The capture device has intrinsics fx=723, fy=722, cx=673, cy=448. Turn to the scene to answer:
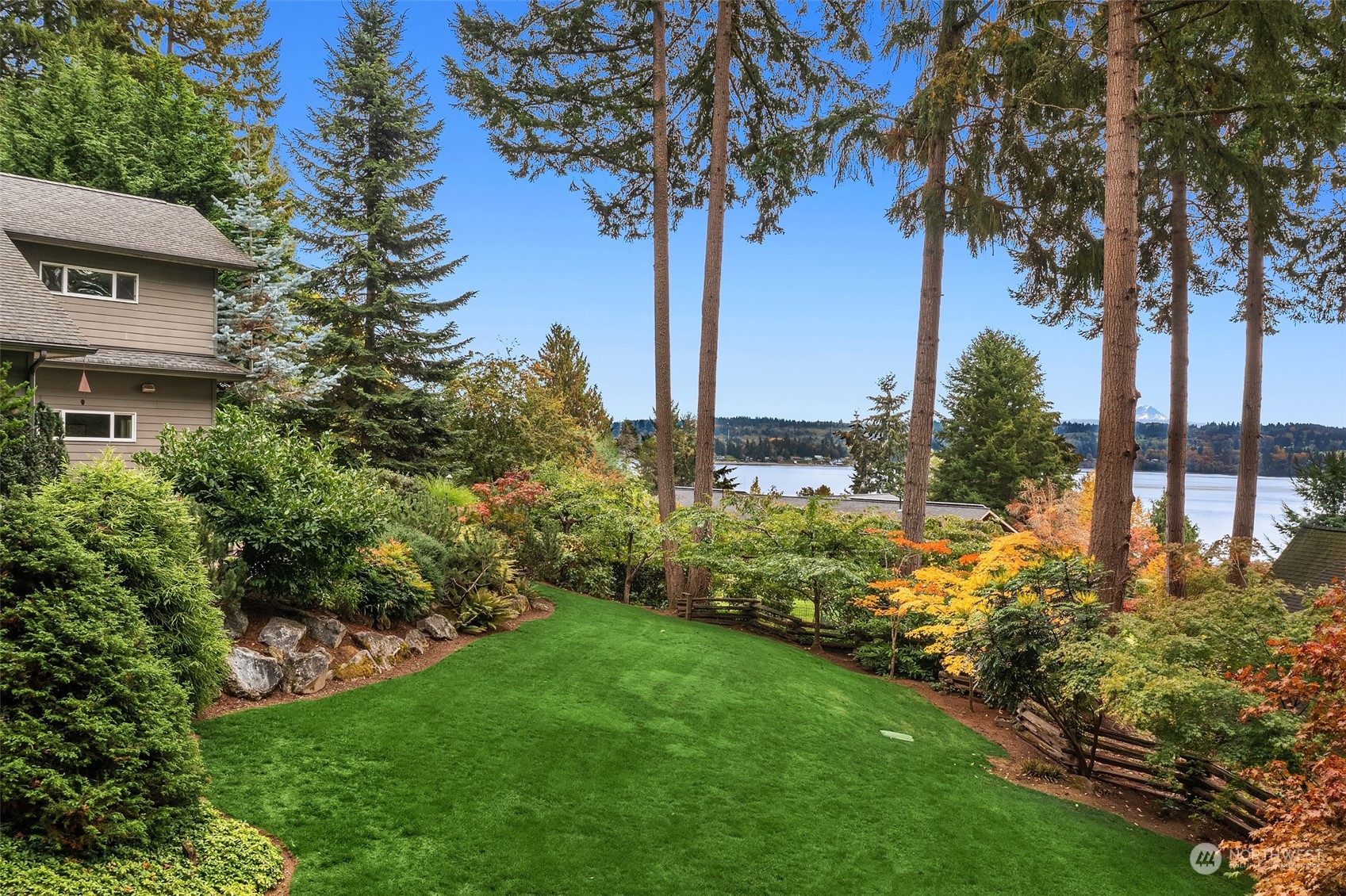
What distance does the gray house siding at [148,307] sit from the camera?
48.0 feet

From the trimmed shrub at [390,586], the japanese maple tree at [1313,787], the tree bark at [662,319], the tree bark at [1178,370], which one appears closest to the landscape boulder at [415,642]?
the trimmed shrub at [390,586]

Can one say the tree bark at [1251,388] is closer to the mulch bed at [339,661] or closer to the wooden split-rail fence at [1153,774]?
the wooden split-rail fence at [1153,774]

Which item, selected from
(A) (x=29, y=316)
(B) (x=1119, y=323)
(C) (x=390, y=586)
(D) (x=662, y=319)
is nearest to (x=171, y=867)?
(C) (x=390, y=586)

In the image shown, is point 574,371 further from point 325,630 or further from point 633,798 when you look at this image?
point 633,798

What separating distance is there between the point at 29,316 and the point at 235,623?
7.91 m

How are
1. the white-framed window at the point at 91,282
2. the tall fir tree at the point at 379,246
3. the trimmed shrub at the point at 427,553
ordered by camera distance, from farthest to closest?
the tall fir tree at the point at 379,246
the white-framed window at the point at 91,282
the trimmed shrub at the point at 427,553

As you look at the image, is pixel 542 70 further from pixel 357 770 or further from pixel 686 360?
pixel 357 770

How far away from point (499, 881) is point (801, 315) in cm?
2769

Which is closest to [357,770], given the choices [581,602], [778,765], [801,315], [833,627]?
[778,765]

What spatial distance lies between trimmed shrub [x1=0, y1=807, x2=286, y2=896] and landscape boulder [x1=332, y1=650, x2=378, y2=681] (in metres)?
2.93

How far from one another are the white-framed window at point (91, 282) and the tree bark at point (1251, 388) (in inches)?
898

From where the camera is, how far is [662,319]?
14.2 meters

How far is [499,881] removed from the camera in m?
4.28

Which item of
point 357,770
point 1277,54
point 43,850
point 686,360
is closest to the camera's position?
point 43,850
